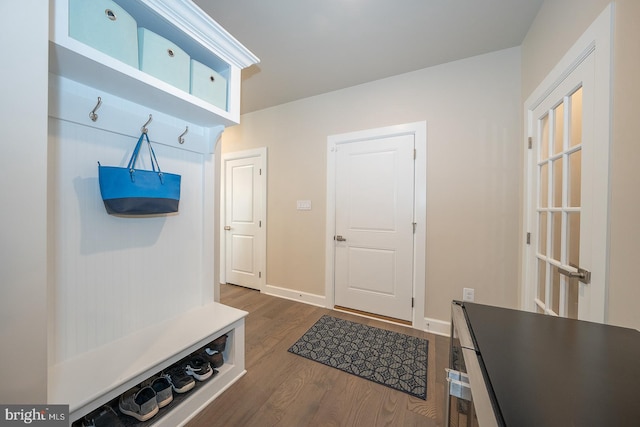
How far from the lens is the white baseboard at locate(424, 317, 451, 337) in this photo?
209cm

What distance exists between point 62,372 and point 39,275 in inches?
22.8

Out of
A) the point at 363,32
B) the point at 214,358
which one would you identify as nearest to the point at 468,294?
the point at 214,358

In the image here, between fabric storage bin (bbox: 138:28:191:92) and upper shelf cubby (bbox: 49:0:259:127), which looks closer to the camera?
upper shelf cubby (bbox: 49:0:259:127)

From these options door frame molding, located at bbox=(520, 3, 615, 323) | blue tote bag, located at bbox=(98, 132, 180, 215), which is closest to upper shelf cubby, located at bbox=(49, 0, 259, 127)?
blue tote bag, located at bbox=(98, 132, 180, 215)

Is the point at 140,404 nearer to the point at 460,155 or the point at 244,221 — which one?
the point at 244,221

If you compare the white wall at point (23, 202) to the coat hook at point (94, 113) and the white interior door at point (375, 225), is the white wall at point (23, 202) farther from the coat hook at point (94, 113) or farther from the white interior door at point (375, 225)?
the white interior door at point (375, 225)

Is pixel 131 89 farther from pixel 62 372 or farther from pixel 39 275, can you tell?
pixel 62 372

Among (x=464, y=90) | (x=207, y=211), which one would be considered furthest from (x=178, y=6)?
(x=464, y=90)

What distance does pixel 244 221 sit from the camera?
3238 mm

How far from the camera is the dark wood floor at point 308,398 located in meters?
1.24

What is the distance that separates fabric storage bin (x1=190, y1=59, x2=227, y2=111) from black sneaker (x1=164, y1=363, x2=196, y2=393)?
1.61m

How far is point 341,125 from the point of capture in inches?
100.0

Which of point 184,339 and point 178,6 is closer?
point 178,6

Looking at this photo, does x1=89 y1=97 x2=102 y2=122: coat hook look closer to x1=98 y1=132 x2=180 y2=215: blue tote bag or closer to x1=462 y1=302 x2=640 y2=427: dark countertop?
x1=98 y1=132 x2=180 y2=215: blue tote bag
